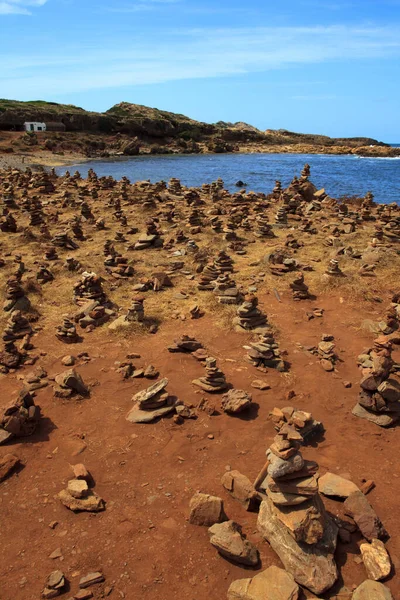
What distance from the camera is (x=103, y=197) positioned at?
29.4 m

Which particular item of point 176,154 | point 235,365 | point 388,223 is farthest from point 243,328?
point 176,154

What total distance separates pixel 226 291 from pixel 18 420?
7196 millimetres

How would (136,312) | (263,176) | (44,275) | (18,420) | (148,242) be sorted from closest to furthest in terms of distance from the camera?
(18,420)
(136,312)
(44,275)
(148,242)
(263,176)

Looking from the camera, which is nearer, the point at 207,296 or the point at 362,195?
the point at 207,296

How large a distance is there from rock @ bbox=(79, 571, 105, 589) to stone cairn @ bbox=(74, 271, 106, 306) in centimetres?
871

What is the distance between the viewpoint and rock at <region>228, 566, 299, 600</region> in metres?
4.81

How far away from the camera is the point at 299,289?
13766mm

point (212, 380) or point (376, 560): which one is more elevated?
point (212, 380)

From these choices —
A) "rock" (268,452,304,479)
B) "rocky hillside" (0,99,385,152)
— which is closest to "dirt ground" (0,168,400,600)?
"rock" (268,452,304,479)

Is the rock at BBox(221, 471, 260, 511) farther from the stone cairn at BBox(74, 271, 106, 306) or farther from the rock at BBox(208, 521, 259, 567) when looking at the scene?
the stone cairn at BBox(74, 271, 106, 306)

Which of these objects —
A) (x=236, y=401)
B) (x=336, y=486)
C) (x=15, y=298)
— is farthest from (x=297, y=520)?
(x=15, y=298)

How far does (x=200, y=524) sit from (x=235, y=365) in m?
4.35

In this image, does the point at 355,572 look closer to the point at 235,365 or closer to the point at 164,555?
the point at 164,555

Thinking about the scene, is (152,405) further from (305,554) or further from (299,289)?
(299,289)
